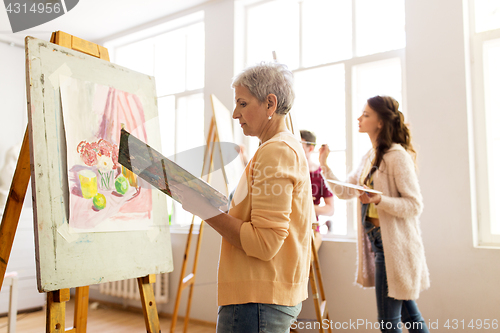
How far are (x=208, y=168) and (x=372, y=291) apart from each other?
1405 millimetres

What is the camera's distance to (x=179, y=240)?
3373 mm

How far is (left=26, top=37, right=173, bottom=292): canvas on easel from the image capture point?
3.59 ft

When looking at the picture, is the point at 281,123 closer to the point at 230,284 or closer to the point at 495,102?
the point at 230,284

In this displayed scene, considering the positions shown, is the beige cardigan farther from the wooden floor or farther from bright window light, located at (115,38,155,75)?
bright window light, located at (115,38,155,75)

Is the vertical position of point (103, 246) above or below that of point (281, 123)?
below

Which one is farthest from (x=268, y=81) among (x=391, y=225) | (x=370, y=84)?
(x=370, y=84)

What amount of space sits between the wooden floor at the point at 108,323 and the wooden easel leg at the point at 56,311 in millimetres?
2107

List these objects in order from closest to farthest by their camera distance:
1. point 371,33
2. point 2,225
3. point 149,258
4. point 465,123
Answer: point 2,225, point 149,258, point 465,123, point 371,33

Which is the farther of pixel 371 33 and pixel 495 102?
pixel 371 33

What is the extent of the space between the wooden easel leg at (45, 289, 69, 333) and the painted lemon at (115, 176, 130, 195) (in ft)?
1.31

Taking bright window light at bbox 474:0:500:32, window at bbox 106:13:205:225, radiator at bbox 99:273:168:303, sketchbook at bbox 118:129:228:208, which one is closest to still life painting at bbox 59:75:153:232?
sketchbook at bbox 118:129:228:208


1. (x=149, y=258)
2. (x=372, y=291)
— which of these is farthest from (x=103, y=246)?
(x=372, y=291)

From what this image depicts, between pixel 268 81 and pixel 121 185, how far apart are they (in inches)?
28.5

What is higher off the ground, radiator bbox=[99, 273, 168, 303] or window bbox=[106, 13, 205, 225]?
window bbox=[106, 13, 205, 225]
